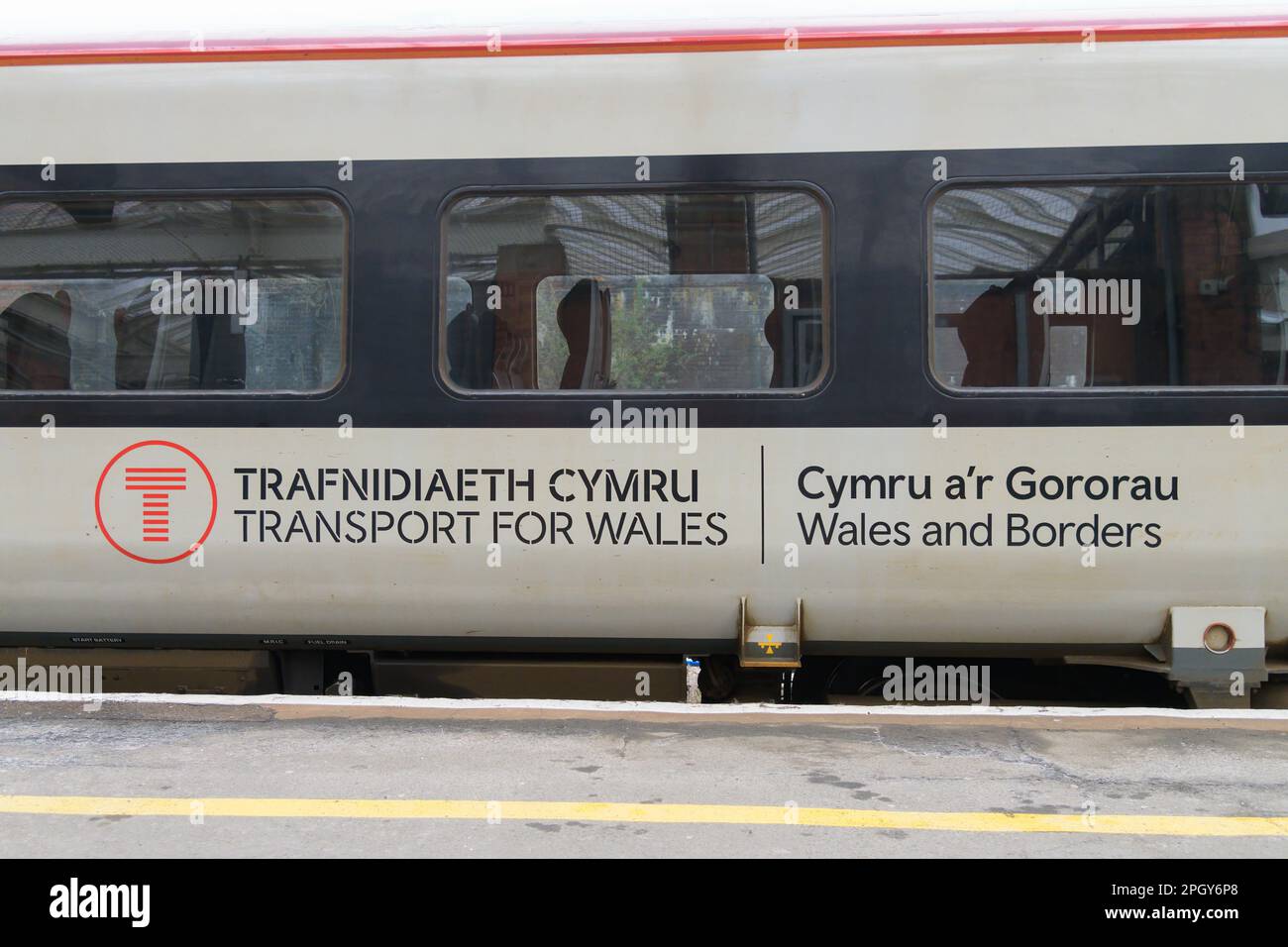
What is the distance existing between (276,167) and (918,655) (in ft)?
10.5

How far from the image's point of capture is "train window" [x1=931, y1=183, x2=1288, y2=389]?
4703 millimetres

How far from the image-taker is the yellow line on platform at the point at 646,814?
145 inches

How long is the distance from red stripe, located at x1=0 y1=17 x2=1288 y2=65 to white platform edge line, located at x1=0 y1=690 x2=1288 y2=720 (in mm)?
2540

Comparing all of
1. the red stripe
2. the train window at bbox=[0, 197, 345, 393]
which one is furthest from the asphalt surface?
the red stripe

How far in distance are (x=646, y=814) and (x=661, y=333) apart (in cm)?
191

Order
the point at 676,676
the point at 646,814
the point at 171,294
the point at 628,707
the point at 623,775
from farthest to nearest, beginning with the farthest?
the point at 676,676
the point at 171,294
the point at 628,707
the point at 623,775
the point at 646,814

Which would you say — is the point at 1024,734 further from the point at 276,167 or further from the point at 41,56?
the point at 41,56

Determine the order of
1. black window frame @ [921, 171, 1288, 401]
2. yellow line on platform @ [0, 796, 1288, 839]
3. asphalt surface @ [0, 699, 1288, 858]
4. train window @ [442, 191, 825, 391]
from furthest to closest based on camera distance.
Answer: train window @ [442, 191, 825, 391] < black window frame @ [921, 171, 1288, 401] < yellow line on platform @ [0, 796, 1288, 839] < asphalt surface @ [0, 699, 1288, 858]

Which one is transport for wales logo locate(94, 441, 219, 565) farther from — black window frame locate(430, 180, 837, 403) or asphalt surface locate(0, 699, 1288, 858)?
black window frame locate(430, 180, 837, 403)

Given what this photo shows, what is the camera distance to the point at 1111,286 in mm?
4738

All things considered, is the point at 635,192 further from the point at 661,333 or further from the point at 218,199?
the point at 218,199

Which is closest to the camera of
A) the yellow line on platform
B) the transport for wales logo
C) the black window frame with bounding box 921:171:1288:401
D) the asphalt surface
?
the asphalt surface

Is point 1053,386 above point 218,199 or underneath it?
underneath

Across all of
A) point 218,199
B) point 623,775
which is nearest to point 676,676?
point 623,775
